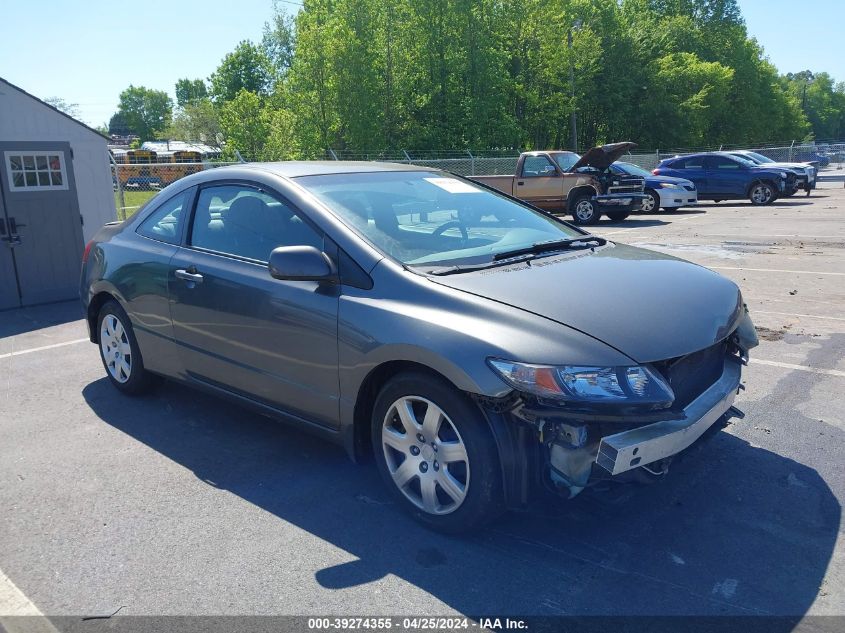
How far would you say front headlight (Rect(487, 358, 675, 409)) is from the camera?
291cm

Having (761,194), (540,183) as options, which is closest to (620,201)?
(540,183)

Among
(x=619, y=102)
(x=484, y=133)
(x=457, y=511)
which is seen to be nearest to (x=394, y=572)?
(x=457, y=511)

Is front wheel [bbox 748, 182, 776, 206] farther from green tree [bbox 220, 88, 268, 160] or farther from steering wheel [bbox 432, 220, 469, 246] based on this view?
steering wheel [bbox 432, 220, 469, 246]

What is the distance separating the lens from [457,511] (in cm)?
323

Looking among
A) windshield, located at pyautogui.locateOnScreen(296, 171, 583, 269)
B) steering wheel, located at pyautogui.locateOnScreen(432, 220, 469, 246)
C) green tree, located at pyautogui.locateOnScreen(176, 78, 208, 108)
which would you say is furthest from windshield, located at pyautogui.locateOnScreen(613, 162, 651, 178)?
green tree, located at pyautogui.locateOnScreen(176, 78, 208, 108)

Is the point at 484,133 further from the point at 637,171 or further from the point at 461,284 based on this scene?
the point at 461,284

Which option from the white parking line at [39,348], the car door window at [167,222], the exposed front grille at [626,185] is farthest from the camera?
the exposed front grille at [626,185]

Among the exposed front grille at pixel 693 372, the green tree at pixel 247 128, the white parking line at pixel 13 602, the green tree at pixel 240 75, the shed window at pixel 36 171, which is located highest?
the green tree at pixel 240 75

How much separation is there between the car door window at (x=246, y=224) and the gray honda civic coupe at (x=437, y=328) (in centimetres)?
1

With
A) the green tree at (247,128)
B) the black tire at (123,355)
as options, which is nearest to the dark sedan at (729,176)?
the green tree at (247,128)

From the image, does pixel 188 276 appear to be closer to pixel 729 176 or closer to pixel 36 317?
pixel 36 317

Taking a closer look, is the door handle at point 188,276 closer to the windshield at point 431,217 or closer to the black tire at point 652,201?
the windshield at point 431,217

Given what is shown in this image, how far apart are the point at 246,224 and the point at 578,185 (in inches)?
611

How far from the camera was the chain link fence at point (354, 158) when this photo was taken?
17.2 m
